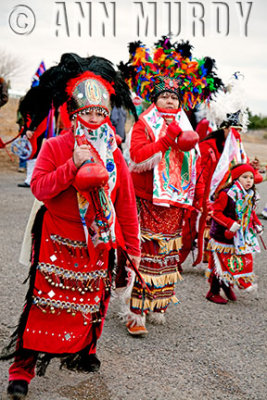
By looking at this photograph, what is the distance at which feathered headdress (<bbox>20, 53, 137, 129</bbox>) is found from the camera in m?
2.69

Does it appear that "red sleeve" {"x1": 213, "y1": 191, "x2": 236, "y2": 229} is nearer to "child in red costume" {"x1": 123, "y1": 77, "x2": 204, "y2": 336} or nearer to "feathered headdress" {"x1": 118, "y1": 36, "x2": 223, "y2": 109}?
"child in red costume" {"x1": 123, "y1": 77, "x2": 204, "y2": 336}

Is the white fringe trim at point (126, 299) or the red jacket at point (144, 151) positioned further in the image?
the red jacket at point (144, 151)

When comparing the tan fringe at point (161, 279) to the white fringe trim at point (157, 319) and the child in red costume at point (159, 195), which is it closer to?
the child in red costume at point (159, 195)

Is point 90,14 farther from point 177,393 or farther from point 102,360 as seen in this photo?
point 177,393

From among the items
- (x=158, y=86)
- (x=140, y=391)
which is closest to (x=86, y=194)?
(x=140, y=391)

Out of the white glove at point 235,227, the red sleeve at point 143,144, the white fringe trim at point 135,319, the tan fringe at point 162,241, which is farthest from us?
the white glove at point 235,227

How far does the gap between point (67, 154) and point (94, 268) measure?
26.5 inches

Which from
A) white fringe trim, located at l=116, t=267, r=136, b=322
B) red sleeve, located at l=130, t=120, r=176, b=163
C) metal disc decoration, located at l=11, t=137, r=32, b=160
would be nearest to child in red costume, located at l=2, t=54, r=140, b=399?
white fringe trim, located at l=116, t=267, r=136, b=322

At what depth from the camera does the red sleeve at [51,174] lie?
95.1 inches

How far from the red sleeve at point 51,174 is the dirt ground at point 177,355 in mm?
960

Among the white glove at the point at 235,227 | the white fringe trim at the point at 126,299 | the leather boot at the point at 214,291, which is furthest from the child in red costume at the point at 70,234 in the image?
the leather boot at the point at 214,291

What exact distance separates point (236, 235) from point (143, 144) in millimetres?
1445

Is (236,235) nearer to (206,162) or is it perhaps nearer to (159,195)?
(206,162)

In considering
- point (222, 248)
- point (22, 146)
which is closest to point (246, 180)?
point (222, 248)
